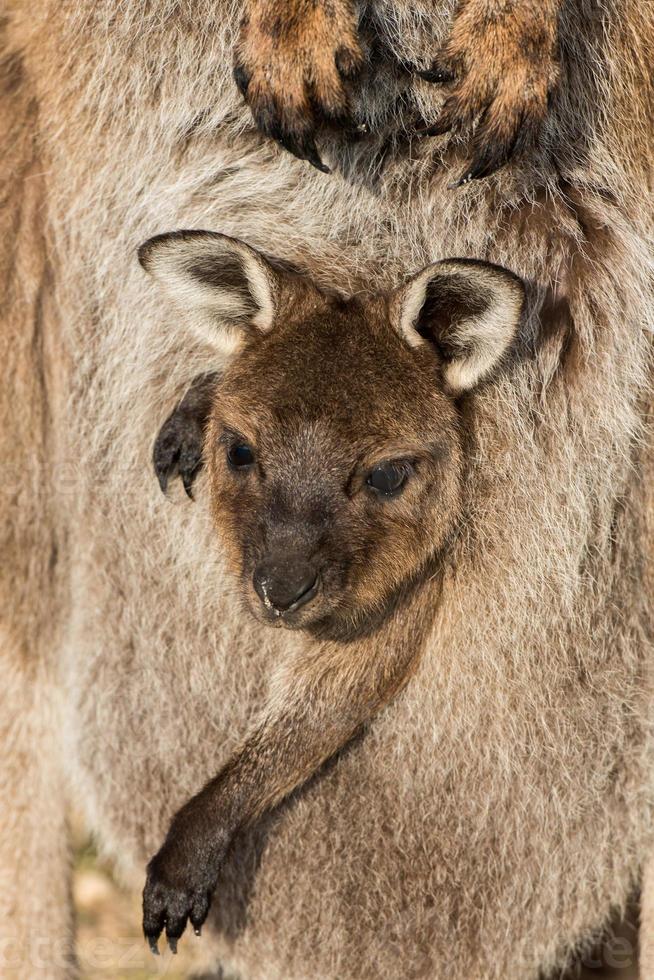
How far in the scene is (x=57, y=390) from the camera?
2994 millimetres

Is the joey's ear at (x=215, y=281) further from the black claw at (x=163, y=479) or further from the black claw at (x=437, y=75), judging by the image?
the black claw at (x=437, y=75)

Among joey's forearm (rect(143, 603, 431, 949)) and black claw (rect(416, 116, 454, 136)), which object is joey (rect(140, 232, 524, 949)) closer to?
joey's forearm (rect(143, 603, 431, 949))

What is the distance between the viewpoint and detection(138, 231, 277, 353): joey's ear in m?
2.46

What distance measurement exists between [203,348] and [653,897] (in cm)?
157

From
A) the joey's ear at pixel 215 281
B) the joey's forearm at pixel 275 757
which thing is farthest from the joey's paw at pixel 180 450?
the joey's forearm at pixel 275 757

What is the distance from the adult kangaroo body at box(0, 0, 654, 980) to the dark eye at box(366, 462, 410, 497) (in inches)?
Answer: 8.6

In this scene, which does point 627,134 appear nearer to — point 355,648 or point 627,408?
point 627,408

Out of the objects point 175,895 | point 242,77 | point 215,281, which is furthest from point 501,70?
point 175,895

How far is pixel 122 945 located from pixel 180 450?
2.21m

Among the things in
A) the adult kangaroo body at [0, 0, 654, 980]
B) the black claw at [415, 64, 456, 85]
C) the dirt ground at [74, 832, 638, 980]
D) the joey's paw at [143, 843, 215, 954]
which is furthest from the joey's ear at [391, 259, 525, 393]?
the dirt ground at [74, 832, 638, 980]

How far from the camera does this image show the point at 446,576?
2650 millimetres

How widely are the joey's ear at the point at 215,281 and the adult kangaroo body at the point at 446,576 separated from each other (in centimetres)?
16

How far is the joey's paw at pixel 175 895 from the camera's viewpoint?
2621 millimetres

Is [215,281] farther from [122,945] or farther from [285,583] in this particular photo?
[122,945]
